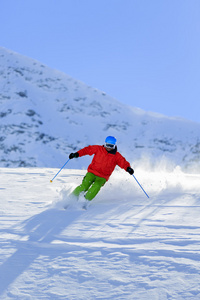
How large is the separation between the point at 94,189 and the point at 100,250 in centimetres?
275

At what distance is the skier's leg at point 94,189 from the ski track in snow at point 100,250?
0.20 meters

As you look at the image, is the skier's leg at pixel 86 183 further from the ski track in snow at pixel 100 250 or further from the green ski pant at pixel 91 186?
the ski track in snow at pixel 100 250

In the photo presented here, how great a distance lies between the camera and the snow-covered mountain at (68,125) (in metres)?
42.3

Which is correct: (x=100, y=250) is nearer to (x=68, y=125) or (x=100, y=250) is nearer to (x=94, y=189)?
(x=94, y=189)

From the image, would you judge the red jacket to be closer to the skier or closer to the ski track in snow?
the skier

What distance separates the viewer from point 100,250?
2857 millimetres

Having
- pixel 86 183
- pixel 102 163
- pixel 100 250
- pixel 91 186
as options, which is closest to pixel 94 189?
pixel 91 186

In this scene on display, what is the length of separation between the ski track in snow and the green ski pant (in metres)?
0.23

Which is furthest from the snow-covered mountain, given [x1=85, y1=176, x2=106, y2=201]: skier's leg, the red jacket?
[x1=85, y1=176, x2=106, y2=201]: skier's leg

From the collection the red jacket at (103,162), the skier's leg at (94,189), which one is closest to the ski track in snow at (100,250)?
the skier's leg at (94,189)

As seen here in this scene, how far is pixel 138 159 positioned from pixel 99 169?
38.3 meters

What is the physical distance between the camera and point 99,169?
5969mm

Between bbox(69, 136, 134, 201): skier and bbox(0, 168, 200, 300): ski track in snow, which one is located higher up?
bbox(69, 136, 134, 201): skier

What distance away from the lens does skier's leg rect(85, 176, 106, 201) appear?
18.1 feet
